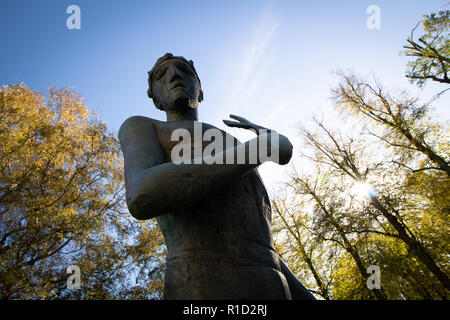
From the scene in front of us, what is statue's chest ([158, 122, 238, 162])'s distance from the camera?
5.20 ft

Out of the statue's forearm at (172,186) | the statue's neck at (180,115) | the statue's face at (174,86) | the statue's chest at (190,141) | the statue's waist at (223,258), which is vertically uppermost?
the statue's face at (174,86)

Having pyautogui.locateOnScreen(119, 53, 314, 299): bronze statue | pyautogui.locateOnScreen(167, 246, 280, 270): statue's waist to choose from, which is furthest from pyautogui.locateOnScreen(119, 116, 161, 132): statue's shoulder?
pyautogui.locateOnScreen(167, 246, 280, 270): statue's waist

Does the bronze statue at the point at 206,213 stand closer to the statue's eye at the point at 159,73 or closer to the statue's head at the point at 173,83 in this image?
the statue's head at the point at 173,83

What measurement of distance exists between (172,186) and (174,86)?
1.07 m

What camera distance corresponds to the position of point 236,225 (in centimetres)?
136

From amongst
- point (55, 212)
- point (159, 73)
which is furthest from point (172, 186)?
point (55, 212)

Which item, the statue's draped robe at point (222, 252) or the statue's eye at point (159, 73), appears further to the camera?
the statue's eye at point (159, 73)

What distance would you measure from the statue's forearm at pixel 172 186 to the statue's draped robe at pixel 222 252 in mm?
130

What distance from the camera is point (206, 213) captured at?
135 cm

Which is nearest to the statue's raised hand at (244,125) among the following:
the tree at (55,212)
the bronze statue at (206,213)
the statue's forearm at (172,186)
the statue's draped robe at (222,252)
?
the bronze statue at (206,213)

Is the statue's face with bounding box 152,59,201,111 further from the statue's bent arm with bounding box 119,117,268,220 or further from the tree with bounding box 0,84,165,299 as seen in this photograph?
the tree with bounding box 0,84,165,299

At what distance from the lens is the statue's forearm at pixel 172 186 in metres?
1.14
